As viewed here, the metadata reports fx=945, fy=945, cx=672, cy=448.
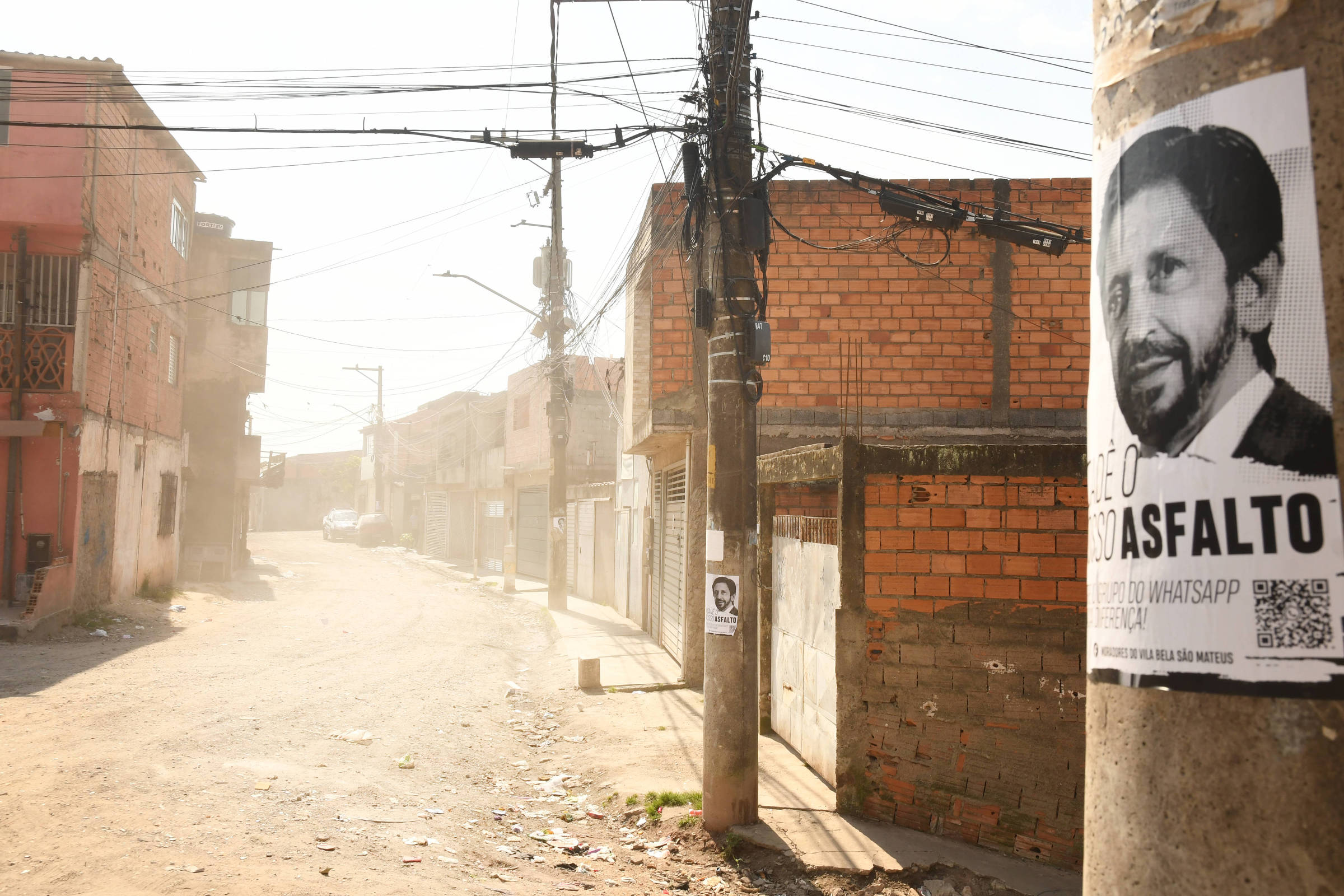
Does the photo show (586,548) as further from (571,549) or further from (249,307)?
(249,307)

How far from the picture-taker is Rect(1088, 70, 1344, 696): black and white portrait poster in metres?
1.50

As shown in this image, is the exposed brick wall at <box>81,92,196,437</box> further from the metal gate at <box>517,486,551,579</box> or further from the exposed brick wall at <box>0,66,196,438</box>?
the metal gate at <box>517,486,551,579</box>

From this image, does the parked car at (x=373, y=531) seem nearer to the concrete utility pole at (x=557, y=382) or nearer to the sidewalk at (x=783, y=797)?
the concrete utility pole at (x=557, y=382)

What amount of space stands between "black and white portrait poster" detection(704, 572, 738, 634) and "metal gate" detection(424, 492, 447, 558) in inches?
1495

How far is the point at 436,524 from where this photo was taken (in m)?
46.0

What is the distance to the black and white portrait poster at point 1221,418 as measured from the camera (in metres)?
1.50

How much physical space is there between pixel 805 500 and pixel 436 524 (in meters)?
39.4

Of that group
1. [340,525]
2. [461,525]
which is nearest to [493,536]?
[461,525]

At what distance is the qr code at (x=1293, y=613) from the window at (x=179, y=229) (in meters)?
23.0

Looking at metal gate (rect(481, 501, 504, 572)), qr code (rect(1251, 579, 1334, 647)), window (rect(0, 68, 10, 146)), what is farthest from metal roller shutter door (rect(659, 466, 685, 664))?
metal gate (rect(481, 501, 504, 572))

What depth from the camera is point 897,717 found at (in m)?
5.72

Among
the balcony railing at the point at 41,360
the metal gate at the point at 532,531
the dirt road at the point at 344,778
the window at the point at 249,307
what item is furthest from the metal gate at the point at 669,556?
Result: the window at the point at 249,307

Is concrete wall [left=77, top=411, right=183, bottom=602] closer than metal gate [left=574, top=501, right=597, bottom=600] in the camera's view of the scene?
Yes

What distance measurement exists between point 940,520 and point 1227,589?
4270mm
